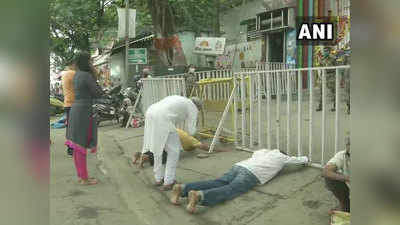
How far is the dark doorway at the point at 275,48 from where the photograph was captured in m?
13.7

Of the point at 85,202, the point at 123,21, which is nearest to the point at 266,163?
the point at 85,202

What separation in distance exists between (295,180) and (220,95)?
2.87m

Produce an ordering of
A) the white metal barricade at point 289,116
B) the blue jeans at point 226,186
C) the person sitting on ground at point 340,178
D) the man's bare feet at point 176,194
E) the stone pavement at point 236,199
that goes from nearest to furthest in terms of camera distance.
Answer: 1. the person sitting on ground at point 340,178
2. the stone pavement at point 236,199
3. the blue jeans at point 226,186
4. the man's bare feet at point 176,194
5. the white metal barricade at point 289,116

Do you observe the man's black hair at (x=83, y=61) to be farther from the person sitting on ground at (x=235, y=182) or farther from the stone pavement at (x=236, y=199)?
the person sitting on ground at (x=235, y=182)

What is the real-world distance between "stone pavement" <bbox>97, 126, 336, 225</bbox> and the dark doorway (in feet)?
29.0

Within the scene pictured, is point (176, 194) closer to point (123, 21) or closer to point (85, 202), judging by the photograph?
point (85, 202)

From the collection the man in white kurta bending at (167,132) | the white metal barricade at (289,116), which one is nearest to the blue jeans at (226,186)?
the man in white kurta bending at (167,132)

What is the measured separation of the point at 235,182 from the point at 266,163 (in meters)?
0.45

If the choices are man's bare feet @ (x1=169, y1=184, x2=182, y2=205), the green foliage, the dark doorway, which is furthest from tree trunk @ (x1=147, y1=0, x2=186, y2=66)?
man's bare feet @ (x1=169, y1=184, x2=182, y2=205)

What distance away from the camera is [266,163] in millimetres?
4207

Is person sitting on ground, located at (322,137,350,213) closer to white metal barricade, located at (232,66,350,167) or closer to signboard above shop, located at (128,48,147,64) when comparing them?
white metal barricade, located at (232,66,350,167)

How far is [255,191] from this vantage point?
407cm

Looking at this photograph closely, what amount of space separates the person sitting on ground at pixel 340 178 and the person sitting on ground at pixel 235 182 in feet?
3.05
